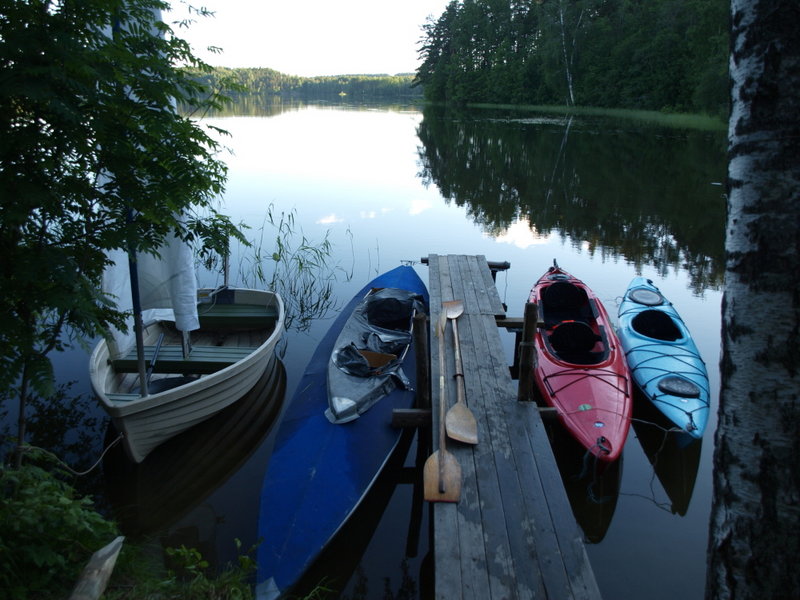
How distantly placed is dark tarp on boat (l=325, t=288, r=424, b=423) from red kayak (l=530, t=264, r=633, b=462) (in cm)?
160

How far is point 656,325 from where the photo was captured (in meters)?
7.12

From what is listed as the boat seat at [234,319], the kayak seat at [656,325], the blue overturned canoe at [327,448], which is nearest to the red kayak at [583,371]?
the kayak seat at [656,325]

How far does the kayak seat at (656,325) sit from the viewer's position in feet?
22.9

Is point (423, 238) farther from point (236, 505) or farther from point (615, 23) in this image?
point (615, 23)

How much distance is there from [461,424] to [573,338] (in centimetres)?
274

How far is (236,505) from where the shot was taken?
4.95m

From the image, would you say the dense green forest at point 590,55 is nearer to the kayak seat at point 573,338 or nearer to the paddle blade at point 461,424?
the kayak seat at point 573,338

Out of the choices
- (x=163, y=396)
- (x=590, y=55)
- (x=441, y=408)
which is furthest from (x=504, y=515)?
(x=590, y=55)

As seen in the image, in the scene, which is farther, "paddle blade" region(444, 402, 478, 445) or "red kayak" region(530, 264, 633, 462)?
"red kayak" region(530, 264, 633, 462)

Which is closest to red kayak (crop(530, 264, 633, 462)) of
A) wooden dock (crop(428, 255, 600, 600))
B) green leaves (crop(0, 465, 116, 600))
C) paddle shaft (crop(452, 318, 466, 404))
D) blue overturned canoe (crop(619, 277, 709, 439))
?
blue overturned canoe (crop(619, 277, 709, 439))

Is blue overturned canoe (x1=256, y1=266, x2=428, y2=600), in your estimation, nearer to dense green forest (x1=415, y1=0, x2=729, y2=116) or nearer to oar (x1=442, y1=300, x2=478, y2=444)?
oar (x1=442, y1=300, x2=478, y2=444)

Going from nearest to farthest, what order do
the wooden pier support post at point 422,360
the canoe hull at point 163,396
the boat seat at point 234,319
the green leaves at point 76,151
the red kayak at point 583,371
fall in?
1. the green leaves at point 76,151
2. the wooden pier support post at point 422,360
3. the canoe hull at point 163,396
4. the red kayak at point 583,371
5. the boat seat at point 234,319

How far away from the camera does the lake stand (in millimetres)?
4629

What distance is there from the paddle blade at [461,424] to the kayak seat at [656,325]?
3.71 metres
